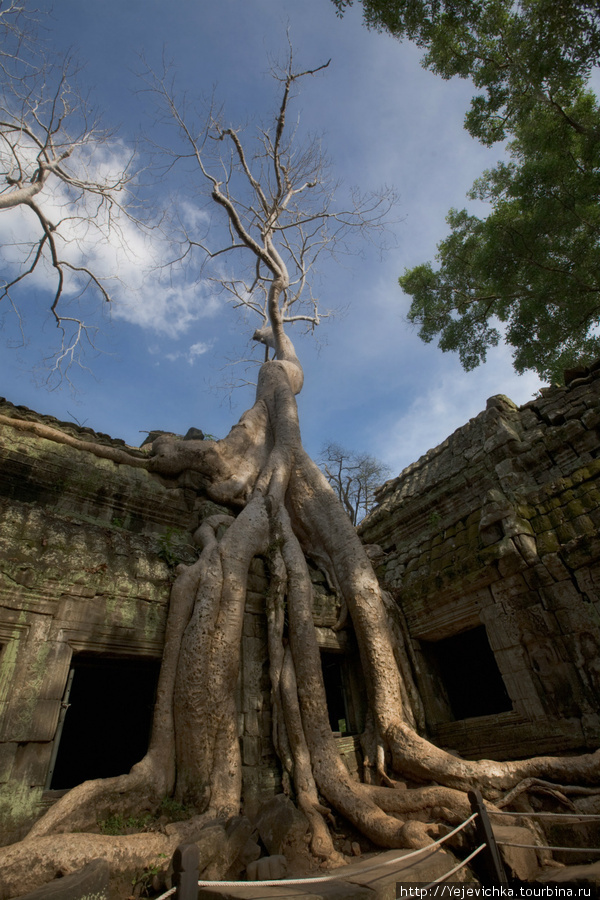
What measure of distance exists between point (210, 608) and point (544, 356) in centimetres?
775

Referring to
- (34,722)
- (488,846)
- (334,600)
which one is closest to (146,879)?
(34,722)

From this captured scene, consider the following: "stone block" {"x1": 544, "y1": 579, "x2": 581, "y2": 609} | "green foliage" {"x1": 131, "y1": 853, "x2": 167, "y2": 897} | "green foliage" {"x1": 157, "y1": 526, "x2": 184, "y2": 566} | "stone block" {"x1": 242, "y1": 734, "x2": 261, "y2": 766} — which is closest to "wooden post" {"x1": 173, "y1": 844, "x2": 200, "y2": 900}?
"green foliage" {"x1": 131, "y1": 853, "x2": 167, "y2": 897}

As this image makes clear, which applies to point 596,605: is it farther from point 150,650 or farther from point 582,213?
point 582,213

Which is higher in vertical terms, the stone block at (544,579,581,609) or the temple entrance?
the stone block at (544,579,581,609)

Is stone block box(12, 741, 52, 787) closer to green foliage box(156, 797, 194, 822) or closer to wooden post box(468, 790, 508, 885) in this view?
green foliage box(156, 797, 194, 822)

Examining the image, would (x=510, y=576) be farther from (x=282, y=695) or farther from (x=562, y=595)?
(x=282, y=695)

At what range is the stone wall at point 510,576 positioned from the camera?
12.4 ft

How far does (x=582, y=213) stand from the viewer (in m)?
6.99

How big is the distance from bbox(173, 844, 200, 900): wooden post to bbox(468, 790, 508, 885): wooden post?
1.51 metres

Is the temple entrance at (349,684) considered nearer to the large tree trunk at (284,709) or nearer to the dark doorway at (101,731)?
the large tree trunk at (284,709)

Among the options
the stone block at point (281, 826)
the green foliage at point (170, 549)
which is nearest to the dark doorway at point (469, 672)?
the stone block at point (281, 826)

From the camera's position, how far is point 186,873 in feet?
5.15

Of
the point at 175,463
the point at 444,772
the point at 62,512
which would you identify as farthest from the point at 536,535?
the point at 62,512

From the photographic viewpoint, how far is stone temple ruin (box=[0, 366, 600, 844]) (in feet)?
10.7
